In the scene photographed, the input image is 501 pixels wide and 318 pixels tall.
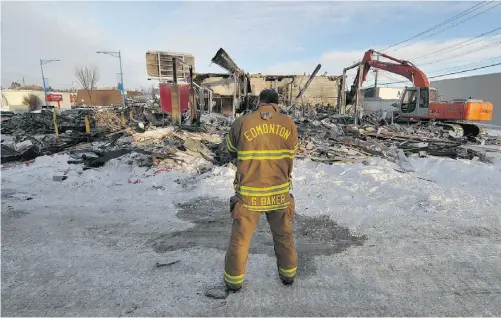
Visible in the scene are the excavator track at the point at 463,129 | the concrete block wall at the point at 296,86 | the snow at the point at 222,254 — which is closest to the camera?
the snow at the point at 222,254

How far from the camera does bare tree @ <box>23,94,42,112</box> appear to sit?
4312 centimetres

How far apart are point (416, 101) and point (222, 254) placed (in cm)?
1625

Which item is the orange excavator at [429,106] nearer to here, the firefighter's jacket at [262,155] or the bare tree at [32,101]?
the firefighter's jacket at [262,155]

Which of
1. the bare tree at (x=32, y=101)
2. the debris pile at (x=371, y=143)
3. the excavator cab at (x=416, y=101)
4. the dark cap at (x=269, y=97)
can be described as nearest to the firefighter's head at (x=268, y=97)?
the dark cap at (x=269, y=97)

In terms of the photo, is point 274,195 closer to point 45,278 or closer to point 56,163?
point 45,278

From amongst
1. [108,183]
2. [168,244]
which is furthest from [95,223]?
[108,183]

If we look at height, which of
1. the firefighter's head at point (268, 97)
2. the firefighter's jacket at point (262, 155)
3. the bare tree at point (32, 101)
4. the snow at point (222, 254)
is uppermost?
the bare tree at point (32, 101)

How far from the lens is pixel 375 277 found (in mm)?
3287

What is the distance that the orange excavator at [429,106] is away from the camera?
14.6 metres

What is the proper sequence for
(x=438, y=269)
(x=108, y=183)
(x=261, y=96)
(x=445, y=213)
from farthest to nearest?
(x=108, y=183) < (x=445, y=213) < (x=438, y=269) < (x=261, y=96)

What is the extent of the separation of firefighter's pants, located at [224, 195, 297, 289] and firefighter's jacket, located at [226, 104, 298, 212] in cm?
8

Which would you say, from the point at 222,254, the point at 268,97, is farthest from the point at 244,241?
the point at 268,97

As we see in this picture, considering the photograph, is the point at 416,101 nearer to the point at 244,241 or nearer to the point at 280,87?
the point at 280,87

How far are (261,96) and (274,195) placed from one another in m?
1.06
